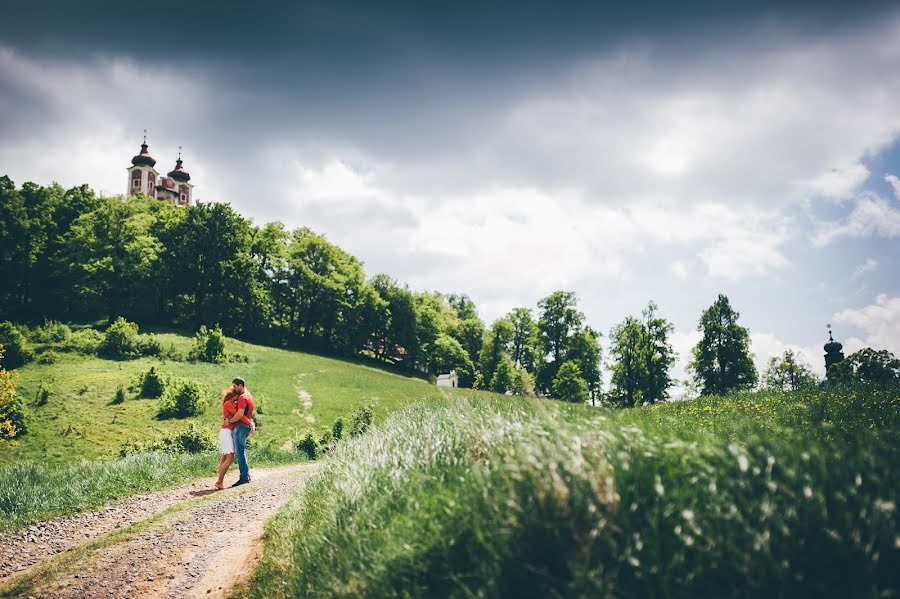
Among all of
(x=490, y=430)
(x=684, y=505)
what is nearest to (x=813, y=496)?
(x=684, y=505)

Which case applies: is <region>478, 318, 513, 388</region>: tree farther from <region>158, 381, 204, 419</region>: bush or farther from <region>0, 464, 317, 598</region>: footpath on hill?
<region>0, 464, 317, 598</region>: footpath on hill

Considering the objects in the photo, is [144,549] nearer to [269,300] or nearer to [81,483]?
[81,483]

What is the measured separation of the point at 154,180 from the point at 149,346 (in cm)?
10900

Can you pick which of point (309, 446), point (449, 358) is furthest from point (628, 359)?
point (309, 446)

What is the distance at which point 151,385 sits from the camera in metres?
28.5

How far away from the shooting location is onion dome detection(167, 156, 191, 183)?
125m

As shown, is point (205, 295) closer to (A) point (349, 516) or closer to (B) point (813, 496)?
(A) point (349, 516)

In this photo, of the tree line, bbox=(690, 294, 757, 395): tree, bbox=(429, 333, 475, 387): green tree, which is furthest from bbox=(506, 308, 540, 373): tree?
bbox=(690, 294, 757, 395): tree

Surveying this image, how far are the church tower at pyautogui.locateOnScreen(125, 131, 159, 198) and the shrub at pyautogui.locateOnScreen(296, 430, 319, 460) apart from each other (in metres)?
128

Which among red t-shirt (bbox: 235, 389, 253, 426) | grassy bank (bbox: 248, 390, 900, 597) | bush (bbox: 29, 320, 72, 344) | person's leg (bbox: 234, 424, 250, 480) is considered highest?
bush (bbox: 29, 320, 72, 344)

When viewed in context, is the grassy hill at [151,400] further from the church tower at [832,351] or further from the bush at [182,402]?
the church tower at [832,351]

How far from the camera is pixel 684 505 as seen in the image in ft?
9.75

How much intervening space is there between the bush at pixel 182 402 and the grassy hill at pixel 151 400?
0.68m

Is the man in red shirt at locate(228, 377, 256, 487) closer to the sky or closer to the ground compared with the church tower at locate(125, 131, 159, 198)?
closer to the ground
